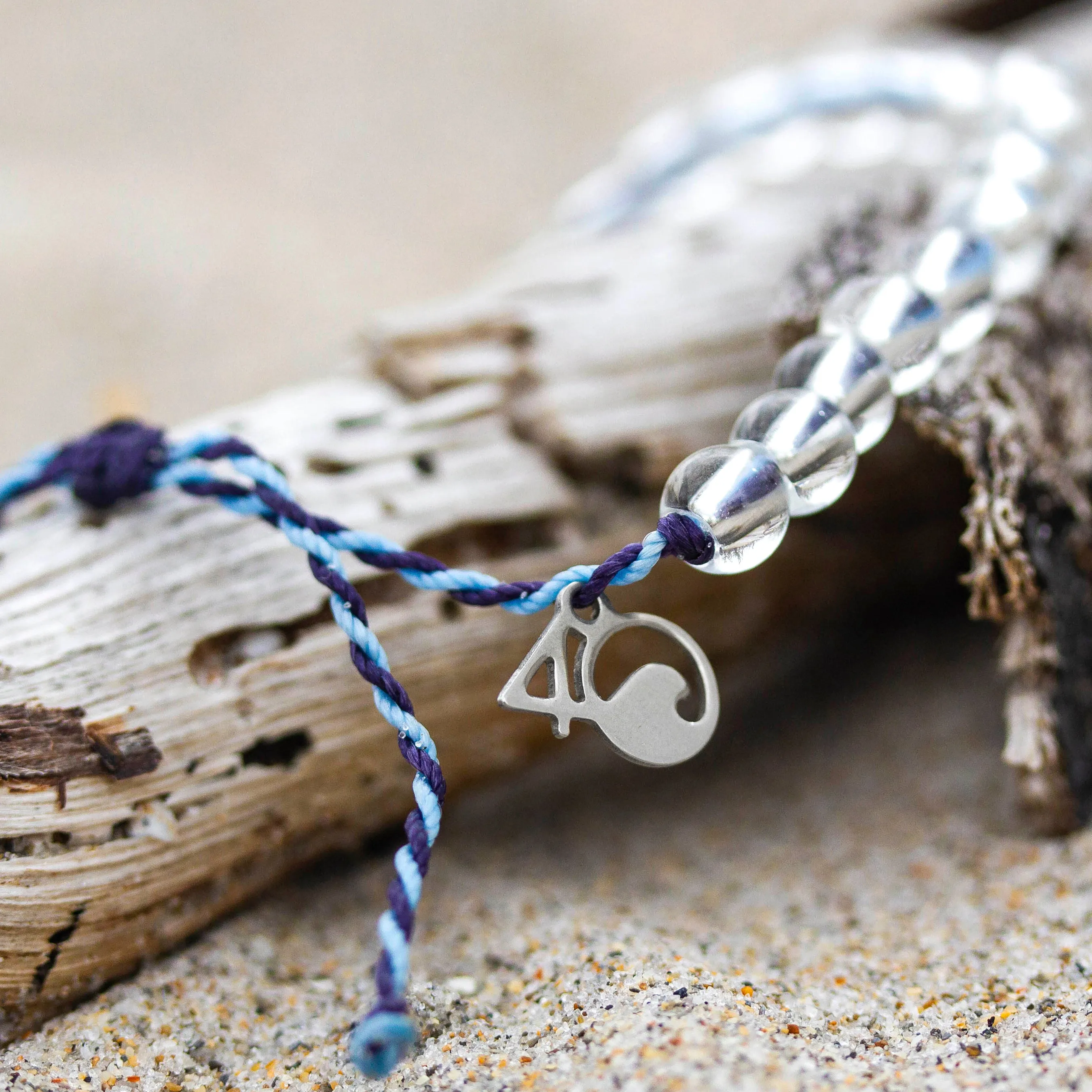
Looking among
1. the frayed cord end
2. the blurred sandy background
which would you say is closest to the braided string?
the frayed cord end

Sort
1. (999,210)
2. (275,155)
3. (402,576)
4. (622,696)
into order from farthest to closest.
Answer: (275,155) < (999,210) < (402,576) < (622,696)

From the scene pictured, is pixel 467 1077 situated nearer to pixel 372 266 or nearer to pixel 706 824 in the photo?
pixel 706 824

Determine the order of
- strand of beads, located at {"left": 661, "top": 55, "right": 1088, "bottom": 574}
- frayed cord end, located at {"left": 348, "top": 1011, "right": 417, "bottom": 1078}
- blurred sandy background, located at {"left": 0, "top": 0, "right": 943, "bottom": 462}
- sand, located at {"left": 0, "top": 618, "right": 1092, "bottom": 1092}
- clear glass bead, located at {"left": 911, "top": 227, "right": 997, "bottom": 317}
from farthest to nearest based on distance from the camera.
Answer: blurred sandy background, located at {"left": 0, "top": 0, "right": 943, "bottom": 462}, clear glass bead, located at {"left": 911, "top": 227, "right": 997, "bottom": 317}, strand of beads, located at {"left": 661, "top": 55, "right": 1088, "bottom": 574}, sand, located at {"left": 0, "top": 618, "right": 1092, "bottom": 1092}, frayed cord end, located at {"left": 348, "top": 1011, "right": 417, "bottom": 1078}

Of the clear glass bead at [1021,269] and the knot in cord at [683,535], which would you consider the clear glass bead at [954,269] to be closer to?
the clear glass bead at [1021,269]

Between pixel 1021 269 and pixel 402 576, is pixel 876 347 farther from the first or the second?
pixel 402 576

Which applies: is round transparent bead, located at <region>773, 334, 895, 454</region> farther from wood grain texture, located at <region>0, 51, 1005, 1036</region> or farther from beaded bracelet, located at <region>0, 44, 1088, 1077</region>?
wood grain texture, located at <region>0, 51, 1005, 1036</region>

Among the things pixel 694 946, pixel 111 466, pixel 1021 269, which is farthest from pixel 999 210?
pixel 111 466

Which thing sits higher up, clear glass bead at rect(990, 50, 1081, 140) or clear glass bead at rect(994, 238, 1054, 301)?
clear glass bead at rect(990, 50, 1081, 140)
